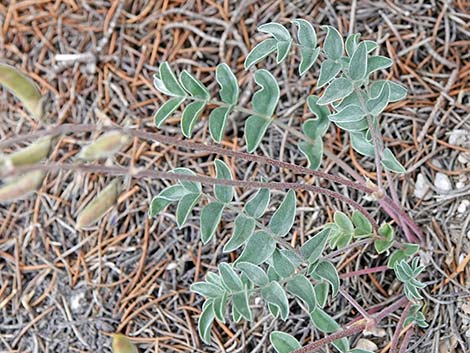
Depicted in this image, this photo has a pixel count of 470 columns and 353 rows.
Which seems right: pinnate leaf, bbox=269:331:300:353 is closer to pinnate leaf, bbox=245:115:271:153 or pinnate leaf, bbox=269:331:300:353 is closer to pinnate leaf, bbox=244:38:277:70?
pinnate leaf, bbox=245:115:271:153

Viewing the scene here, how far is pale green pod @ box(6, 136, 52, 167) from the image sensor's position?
33.3 inches

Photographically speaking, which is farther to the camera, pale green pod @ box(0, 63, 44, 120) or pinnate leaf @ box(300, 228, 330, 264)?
pinnate leaf @ box(300, 228, 330, 264)

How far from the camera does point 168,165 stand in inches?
62.9

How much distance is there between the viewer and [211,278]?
126 cm

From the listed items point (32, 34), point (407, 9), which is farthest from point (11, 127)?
point (407, 9)

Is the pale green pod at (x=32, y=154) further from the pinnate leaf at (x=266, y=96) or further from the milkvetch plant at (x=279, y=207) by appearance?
the pinnate leaf at (x=266, y=96)

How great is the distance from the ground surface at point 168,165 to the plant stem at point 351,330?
0.07m

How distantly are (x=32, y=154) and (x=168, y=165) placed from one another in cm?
73

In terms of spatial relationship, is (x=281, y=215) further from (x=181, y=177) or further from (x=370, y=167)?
(x=370, y=167)

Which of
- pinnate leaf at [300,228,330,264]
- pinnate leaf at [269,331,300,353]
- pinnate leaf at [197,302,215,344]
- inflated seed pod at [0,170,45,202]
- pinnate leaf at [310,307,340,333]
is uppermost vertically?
inflated seed pod at [0,170,45,202]

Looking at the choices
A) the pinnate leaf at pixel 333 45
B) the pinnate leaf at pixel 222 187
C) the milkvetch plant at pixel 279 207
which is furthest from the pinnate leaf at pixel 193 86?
the pinnate leaf at pixel 333 45

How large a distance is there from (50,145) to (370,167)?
81 centimetres

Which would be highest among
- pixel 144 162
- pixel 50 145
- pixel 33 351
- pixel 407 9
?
pixel 50 145

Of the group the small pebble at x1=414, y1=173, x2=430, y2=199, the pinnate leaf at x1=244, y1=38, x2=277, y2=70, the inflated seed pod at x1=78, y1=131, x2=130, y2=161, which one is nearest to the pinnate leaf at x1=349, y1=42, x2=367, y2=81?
the pinnate leaf at x1=244, y1=38, x2=277, y2=70
